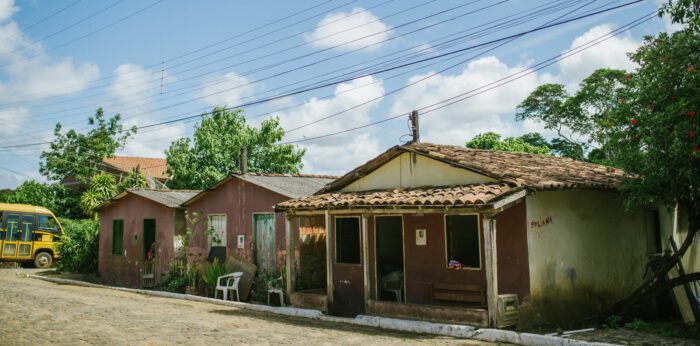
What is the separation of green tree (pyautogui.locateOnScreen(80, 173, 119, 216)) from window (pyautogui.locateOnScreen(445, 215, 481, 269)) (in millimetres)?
23757

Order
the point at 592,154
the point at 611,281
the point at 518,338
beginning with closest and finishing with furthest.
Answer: the point at 518,338, the point at 611,281, the point at 592,154

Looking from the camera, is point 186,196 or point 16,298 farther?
point 186,196

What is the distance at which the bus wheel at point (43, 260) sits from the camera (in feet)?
87.8

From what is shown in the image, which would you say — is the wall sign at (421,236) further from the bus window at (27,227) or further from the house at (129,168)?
the house at (129,168)

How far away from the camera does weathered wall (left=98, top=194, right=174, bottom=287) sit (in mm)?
19547

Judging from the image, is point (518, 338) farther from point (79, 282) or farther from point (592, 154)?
point (592, 154)

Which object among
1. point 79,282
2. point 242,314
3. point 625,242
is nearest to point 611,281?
point 625,242

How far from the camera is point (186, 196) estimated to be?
2155 centimetres

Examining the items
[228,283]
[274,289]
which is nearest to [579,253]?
[274,289]

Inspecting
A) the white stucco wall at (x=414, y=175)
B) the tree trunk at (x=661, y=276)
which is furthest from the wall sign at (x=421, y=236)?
the tree trunk at (x=661, y=276)

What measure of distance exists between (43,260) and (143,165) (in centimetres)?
2067

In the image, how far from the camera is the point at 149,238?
2073 cm

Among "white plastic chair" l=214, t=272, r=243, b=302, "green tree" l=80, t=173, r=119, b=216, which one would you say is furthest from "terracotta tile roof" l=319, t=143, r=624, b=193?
"green tree" l=80, t=173, r=119, b=216

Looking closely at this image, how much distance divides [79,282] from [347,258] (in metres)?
12.4
